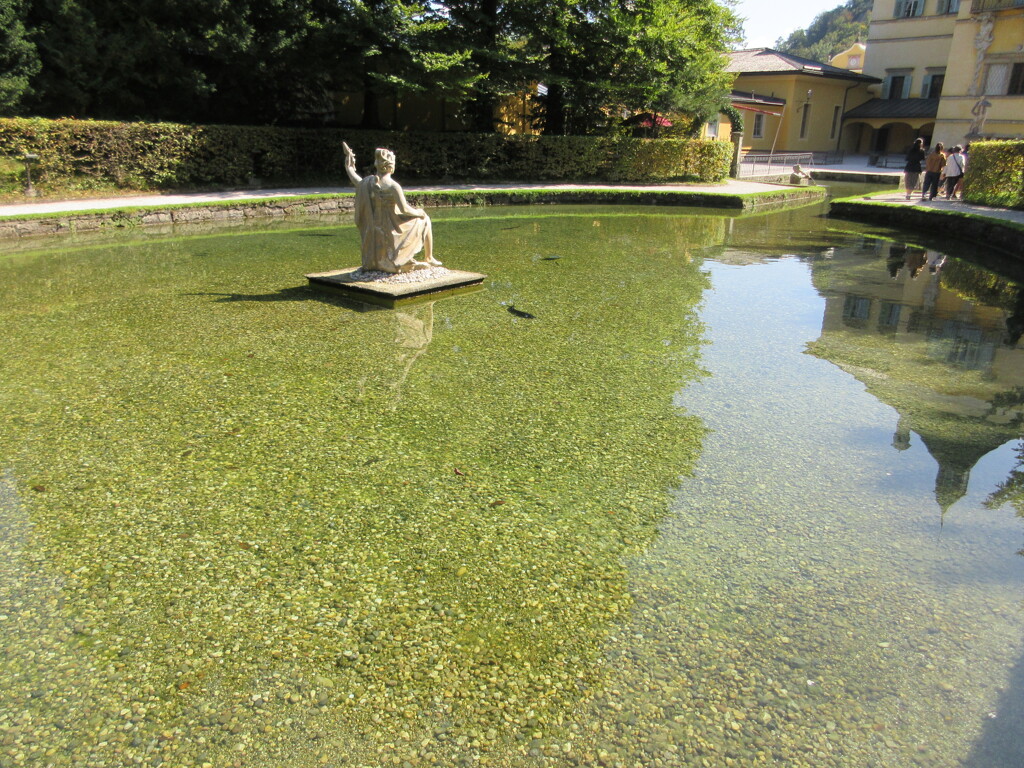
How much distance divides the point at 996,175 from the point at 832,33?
232ft

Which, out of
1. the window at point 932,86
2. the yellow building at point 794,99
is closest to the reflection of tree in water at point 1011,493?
the yellow building at point 794,99

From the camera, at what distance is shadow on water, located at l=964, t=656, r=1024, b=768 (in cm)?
234

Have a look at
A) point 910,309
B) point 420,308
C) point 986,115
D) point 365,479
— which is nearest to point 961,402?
point 910,309

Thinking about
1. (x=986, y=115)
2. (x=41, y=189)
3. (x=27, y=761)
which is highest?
(x=986, y=115)

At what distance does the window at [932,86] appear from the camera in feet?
104

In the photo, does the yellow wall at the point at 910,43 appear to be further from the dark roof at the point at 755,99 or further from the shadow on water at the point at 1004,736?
the shadow on water at the point at 1004,736

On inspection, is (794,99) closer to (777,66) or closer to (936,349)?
(777,66)

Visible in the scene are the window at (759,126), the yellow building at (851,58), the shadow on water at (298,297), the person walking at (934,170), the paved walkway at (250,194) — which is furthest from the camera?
the yellow building at (851,58)

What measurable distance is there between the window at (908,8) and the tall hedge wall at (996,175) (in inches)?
798

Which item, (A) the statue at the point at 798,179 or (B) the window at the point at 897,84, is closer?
(A) the statue at the point at 798,179

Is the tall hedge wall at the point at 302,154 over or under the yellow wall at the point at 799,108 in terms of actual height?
under

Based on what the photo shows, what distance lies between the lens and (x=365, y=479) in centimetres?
401

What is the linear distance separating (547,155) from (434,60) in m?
4.96

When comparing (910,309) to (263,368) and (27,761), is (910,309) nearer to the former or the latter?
(263,368)
